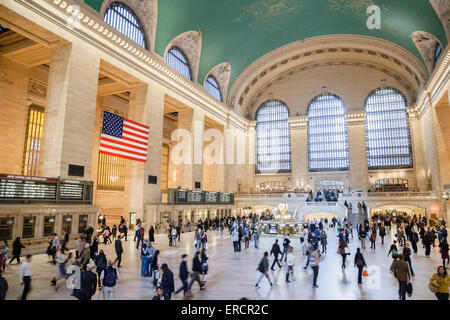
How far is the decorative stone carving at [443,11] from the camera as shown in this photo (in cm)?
1830

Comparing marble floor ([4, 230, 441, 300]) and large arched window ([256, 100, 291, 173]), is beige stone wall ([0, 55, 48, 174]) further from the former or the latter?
large arched window ([256, 100, 291, 173])

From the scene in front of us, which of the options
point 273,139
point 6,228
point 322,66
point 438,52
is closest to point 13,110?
point 6,228

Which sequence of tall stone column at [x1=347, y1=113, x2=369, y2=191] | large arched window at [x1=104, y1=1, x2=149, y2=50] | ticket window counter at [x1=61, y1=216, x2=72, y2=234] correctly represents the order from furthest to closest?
1. tall stone column at [x1=347, y1=113, x2=369, y2=191]
2. large arched window at [x1=104, y1=1, x2=149, y2=50]
3. ticket window counter at [x1=61, y1=216, x2=72, y2=234]

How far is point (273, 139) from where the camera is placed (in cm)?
3788

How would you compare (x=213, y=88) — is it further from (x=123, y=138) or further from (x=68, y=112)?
(x=68, y=112)

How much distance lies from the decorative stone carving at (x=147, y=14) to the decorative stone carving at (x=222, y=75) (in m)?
8.91

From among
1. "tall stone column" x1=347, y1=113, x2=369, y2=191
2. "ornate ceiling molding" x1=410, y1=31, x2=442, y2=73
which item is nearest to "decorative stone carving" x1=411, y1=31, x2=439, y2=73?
"ornate ceiling molding" x1=410, y1=31, x2=442, y2=73

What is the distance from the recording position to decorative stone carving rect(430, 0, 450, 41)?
18297 millimetres

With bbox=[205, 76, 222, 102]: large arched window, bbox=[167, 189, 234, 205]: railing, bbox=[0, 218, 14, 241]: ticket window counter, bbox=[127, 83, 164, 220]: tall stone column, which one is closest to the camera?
bbox=[0, 218, 14, 241]: ticket window counter

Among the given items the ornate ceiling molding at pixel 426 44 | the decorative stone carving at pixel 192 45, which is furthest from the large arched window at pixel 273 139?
the ornate ceiling molding at pixel 426 44

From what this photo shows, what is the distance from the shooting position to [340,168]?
34469 mm

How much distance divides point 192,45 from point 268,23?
766cm

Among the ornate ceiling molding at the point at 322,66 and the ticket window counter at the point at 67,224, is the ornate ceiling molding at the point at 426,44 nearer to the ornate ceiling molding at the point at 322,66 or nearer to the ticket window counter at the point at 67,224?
the ornate ceiling molding at the point at 322,66

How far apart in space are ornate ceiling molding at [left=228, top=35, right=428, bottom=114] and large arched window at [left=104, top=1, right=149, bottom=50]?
47.8 feet
